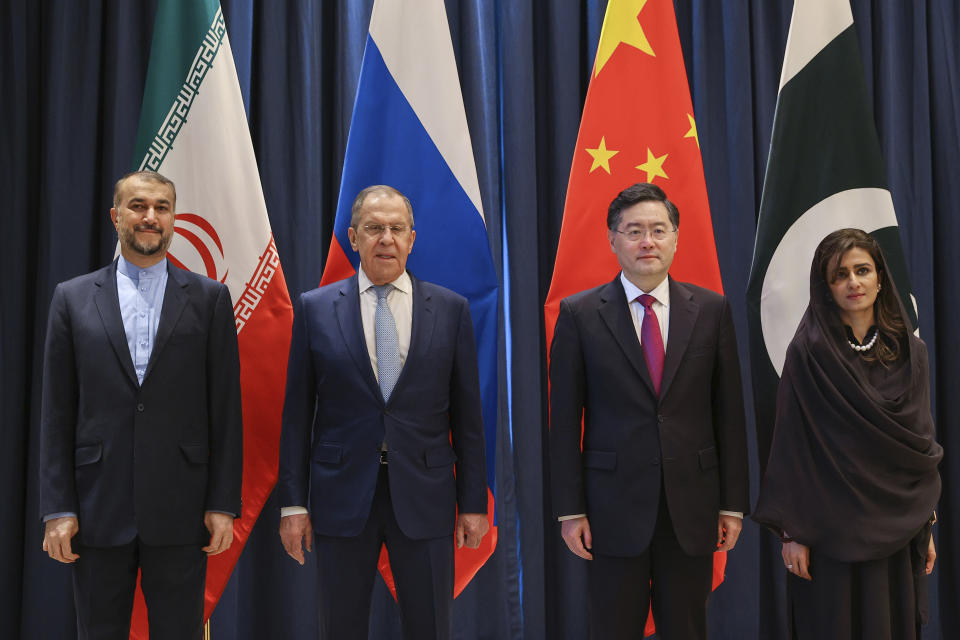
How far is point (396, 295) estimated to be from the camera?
2215 mm

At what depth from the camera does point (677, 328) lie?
2061 mm

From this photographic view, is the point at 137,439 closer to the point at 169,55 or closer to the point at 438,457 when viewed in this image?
the point at 438,457

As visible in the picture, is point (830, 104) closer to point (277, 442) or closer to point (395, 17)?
point (395, 17)

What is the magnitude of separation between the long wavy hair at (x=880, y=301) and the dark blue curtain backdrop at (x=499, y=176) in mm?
1315

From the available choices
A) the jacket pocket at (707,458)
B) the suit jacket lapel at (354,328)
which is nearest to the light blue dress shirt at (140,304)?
the suit jacket lapel at (354,328)

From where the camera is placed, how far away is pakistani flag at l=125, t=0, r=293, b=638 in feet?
8.64

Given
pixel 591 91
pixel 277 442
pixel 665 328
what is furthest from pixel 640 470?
pixel 591 91

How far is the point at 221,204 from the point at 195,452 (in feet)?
3.17

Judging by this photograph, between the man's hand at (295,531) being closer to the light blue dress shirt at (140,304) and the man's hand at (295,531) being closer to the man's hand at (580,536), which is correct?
the light blue dress shirt at (140,304)

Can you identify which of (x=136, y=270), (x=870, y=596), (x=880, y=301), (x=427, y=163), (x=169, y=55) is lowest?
(x=870, y=596)

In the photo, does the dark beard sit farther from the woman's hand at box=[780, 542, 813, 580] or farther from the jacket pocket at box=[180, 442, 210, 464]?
the woman's hand at box=[780, 542, 813, 580]

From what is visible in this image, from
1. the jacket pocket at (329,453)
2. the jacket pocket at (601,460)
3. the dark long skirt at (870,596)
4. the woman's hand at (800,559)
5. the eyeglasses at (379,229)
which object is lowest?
the dark long skirt at (870,596)

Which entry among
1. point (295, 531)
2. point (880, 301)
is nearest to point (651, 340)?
point (880, 301)

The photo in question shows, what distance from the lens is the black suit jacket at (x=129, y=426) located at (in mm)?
2010
